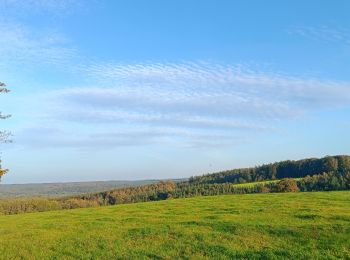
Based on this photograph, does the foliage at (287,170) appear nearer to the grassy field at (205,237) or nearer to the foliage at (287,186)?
the foliage at (287,186)

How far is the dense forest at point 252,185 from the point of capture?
246ft

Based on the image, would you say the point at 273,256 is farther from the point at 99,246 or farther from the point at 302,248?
the point at 99,246

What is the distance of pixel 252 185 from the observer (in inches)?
3447

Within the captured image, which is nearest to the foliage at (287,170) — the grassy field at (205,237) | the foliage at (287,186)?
the foliage at (287,186)

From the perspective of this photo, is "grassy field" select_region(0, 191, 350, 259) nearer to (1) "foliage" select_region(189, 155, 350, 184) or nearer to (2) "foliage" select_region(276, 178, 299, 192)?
(2) "foliage" select_region(276, 178, 299, 192)

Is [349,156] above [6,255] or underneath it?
above

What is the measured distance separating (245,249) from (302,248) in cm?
251

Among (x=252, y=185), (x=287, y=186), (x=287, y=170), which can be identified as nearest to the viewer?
(x=287, y=186)

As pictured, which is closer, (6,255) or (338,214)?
(6,255)

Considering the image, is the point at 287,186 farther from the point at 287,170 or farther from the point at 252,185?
the point at 287,170

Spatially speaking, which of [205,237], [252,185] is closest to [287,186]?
[252,185]

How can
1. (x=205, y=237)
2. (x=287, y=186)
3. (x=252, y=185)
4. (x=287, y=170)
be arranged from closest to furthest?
(x=205, y=237) < (x=287, y=186) < (x=252, y=185) < (x=287, y=170)

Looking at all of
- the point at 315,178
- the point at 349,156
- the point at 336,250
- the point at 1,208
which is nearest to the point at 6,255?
the point at 336,250

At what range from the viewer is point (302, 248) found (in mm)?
18984
